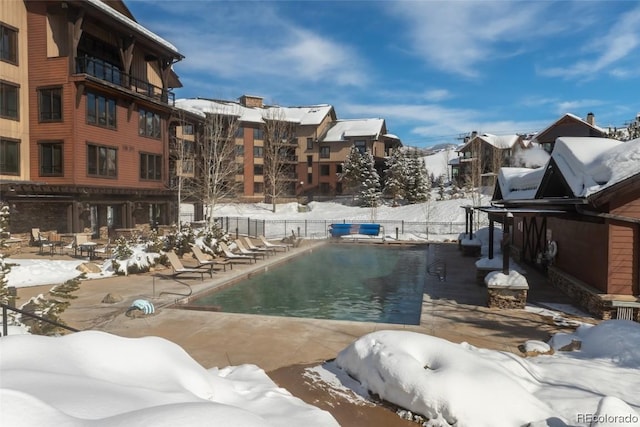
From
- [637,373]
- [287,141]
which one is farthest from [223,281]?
[287,141]

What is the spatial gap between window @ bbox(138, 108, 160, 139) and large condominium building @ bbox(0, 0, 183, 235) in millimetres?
1994

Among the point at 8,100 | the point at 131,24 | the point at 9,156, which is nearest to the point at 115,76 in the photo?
the point at 131,24

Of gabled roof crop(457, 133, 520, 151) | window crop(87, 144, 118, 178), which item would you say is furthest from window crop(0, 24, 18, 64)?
gabled roof crop(457, 133, 520, 151)

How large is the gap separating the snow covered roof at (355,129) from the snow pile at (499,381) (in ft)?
168

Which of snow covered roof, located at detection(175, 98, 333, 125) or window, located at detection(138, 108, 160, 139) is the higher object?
snow covered roof, located at detection(175, 98, 333, 125)

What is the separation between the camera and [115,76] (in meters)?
27.2

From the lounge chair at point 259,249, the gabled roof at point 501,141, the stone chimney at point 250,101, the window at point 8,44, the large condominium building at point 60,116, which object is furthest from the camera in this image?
the stone chimney at point 250,101

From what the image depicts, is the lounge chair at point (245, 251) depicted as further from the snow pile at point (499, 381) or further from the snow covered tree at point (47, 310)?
the snow pile at point (499, 381)

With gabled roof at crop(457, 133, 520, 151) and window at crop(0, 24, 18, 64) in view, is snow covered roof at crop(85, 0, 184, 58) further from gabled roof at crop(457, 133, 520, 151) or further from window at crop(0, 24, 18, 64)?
gabled roof at crop(457, 133, 520, 151)

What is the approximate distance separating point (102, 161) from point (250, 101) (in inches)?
1583

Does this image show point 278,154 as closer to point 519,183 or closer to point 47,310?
point 519,183

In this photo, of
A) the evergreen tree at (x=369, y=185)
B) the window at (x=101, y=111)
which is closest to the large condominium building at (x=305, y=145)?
the evergreen tree at (x=369, y=185)

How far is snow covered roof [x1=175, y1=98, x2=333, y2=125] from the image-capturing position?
50375 millimetres

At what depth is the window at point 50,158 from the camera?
74.9ft
